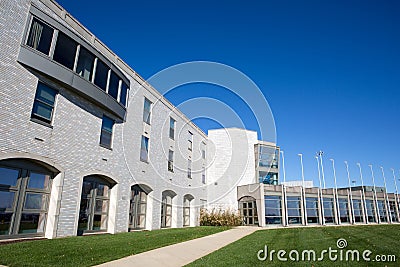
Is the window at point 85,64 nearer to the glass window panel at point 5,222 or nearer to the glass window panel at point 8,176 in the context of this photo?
the glass window panel at point 8,176

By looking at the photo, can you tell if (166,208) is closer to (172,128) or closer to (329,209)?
(172,128)

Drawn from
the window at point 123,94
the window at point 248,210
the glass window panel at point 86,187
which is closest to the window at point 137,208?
the glass window panel at point 86,187

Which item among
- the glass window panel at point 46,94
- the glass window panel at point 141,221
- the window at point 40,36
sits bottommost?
the glass window panel at point 141,221

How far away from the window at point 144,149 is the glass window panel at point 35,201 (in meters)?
8.05

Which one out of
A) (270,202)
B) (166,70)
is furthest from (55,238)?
(270,202)

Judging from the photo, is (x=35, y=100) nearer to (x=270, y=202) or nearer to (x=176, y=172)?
(x=176, y=172)

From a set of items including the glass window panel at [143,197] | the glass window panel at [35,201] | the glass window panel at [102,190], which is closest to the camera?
the glass window panel at [35,201]

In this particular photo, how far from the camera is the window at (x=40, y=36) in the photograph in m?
10.4

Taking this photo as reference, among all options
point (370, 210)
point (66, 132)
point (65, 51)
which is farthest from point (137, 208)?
point (370, 210)

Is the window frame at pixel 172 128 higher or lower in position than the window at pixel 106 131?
higher

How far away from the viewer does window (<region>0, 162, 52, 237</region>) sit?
372 inches

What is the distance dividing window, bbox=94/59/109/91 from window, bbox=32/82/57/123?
2540 millimetres

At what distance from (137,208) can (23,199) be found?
8.54 meters

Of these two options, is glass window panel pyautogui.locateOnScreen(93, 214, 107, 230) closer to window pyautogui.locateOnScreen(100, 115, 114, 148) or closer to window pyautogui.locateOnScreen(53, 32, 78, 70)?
window pyautogui.locateOnScreen(100, 115, 114, 148)
